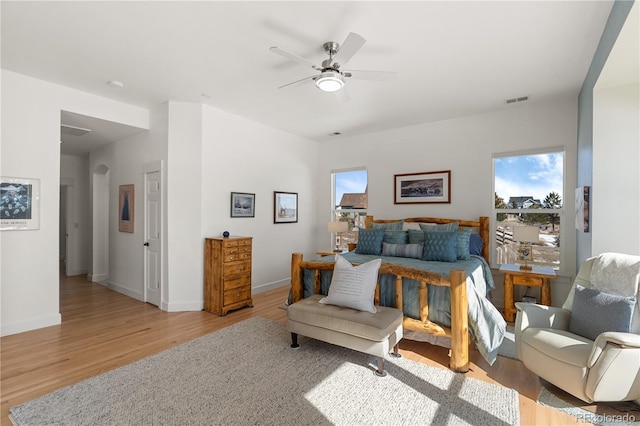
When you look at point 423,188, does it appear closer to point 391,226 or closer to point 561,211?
point 391,226

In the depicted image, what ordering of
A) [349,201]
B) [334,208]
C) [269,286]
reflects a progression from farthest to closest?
[334,208], [349,201], [269,286]

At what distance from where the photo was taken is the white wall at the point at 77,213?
6.44 m

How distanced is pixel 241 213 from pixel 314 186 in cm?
200

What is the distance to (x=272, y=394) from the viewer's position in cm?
226

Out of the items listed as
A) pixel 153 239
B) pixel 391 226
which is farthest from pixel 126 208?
pixel 391 226

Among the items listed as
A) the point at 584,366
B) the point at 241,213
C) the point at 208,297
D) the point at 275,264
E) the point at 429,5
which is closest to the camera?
the point at 584,366

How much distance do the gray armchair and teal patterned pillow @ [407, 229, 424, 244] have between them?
1839 millimetres

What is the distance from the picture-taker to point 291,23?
7.82 ft

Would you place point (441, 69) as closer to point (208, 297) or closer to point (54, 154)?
point (208, 297)

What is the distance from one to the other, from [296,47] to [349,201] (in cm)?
363

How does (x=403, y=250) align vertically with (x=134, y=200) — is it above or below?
below

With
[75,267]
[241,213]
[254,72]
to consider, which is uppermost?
[254,72]

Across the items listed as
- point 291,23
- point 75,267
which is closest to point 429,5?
point 291,23

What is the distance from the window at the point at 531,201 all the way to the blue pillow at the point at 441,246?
0.96m
